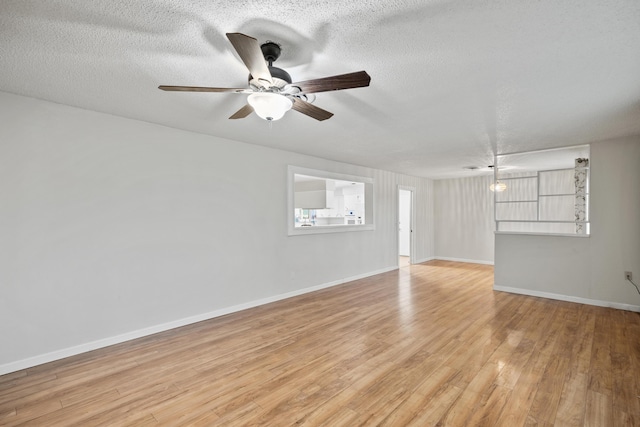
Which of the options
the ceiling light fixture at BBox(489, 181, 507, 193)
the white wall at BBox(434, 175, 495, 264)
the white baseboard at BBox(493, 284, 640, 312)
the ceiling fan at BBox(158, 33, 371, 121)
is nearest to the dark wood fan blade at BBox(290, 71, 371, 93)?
the ceiling fan at BBox(158, 33, 371, 121)

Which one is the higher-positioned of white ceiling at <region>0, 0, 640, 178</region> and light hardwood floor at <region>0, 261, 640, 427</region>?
white ceiling at <region>0, 0, 640, 178</region>

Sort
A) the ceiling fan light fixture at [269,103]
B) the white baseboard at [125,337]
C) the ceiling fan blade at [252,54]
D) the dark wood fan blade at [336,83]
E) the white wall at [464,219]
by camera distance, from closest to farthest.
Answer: the ceiling fan blade at [252,54] < the dark wood fan blade at [336,83] < the ceiling fan light fixture at [269,103] < the white baseboard at [125,337] < the white wall at [464,219]

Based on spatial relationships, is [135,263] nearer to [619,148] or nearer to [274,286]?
[274,286]

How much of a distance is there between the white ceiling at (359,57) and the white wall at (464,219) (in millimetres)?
4556

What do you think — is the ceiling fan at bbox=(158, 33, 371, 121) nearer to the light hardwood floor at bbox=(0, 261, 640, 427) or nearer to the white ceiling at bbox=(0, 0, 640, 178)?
the white ceiling at bbox=(0, 0, 640, 178)

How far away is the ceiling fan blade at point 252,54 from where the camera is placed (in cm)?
134

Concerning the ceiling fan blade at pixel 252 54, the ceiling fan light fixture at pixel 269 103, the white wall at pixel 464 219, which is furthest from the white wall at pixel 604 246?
the ceiling fan blade at pixel 252 54

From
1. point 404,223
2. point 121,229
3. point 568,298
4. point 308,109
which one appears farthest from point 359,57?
point 404,223

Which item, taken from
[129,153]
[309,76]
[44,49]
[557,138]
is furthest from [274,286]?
[557,138]

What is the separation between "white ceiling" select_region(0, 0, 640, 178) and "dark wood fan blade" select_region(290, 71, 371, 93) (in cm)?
26

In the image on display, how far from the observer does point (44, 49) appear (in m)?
1.87

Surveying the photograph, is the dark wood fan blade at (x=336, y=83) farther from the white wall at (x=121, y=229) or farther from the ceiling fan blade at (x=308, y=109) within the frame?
the white wall at (x=121, y=229)

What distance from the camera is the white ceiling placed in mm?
1514

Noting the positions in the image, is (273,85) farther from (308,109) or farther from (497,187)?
(497,187)
